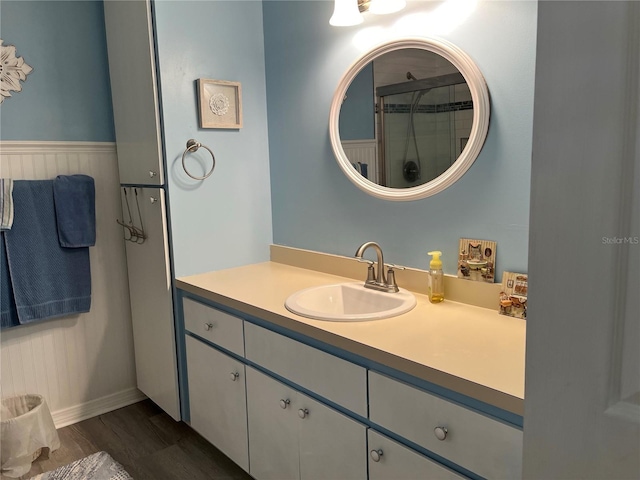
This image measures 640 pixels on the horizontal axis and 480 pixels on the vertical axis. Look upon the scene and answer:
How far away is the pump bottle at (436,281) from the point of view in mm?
1819

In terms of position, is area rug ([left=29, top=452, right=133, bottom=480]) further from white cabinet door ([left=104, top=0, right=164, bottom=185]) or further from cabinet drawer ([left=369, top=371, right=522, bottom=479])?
cabinet drawer ([left=369, top=371, right=522, bottom=479])

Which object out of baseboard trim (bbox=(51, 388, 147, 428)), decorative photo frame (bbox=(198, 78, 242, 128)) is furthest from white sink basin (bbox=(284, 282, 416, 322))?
baseboard trim (bbox=(51, 388, 147, 428))

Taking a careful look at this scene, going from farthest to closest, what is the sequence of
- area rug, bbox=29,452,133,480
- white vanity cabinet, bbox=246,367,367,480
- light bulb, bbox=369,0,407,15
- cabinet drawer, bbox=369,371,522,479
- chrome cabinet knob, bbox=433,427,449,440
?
area rug, bbox=29,452,133,480, light bulb, bbox=369,0,407,15, white vanity cabinet, bbox=246,367,367,480, chrome cabinet knob, bbox=433,427,449,440, cabinet drawer, bbox=369,371,522,479

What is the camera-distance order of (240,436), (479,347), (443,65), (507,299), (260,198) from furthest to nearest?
(260,198), (240,436), (443,65), (507,299), (479,347)

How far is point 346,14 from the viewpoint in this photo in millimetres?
1986

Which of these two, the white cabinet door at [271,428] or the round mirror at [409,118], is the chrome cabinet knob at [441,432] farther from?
the round mirror at [409,118]

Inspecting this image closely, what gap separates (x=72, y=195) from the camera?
247cm

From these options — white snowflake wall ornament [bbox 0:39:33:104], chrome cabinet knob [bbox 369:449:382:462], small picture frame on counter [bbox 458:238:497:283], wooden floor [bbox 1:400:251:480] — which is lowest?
wooden floor [bbox 1:400:251:480]

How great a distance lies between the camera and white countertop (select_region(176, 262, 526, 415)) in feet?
3.97

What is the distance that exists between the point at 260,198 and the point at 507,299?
1354 millimetres

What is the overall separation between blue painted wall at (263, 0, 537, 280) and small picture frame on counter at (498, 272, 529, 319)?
0.05 m

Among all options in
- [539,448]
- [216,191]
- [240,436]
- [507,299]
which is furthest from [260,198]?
[539,448]

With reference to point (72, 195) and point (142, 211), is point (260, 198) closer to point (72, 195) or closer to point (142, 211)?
point (142, 211)

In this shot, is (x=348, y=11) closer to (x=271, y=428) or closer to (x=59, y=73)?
(x=59, y=73)
